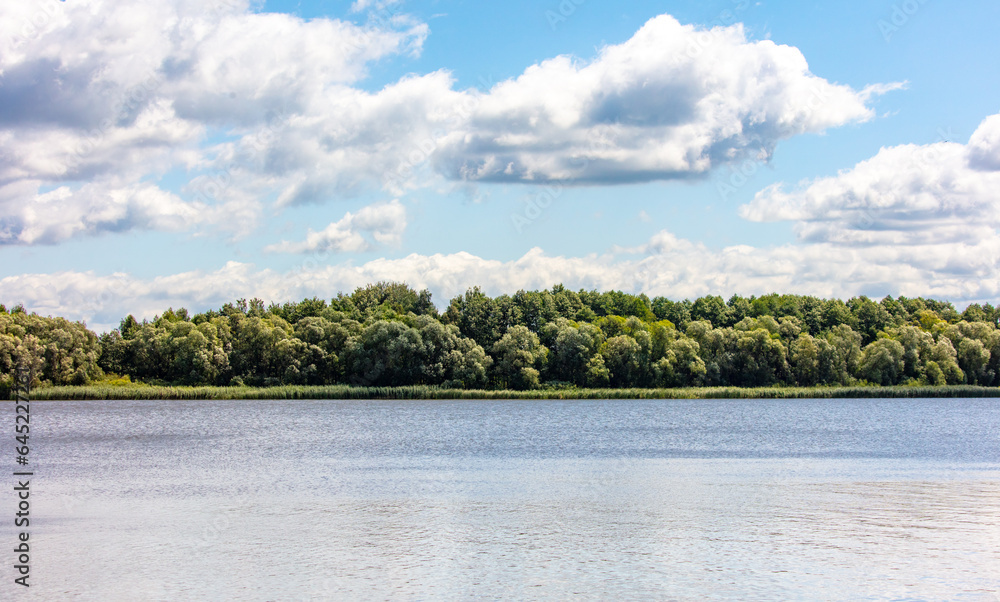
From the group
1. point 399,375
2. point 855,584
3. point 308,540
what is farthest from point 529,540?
point 399,375

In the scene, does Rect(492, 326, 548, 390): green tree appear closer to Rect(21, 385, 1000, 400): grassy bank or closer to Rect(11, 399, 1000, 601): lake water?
Rect(21, 385, 1000, 400): grassy bank

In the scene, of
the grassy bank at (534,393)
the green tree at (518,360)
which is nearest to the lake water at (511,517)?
the grassy bank at (534,393)

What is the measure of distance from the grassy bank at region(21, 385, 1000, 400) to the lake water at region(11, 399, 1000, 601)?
41.7m

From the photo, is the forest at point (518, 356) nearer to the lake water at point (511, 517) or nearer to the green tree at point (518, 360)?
the green tree at point (518, 360)

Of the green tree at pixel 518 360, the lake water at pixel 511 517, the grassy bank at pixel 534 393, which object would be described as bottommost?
the lake water at pixel 511 517

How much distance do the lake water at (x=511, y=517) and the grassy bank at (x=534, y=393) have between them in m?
41.7

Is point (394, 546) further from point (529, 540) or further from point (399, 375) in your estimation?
point (399, 375)

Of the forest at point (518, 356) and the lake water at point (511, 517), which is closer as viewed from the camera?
the lake water at point (511, 517)

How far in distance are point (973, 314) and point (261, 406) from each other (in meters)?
113

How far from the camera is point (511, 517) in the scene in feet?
66.8

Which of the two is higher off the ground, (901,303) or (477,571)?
(901,303)

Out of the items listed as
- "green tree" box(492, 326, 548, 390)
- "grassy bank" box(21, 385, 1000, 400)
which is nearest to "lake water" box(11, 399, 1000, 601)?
"grassy bank" box(21, 385, 1000, 400)

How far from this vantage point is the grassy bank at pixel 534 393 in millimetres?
86125

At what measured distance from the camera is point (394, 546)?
1709 centimetres
